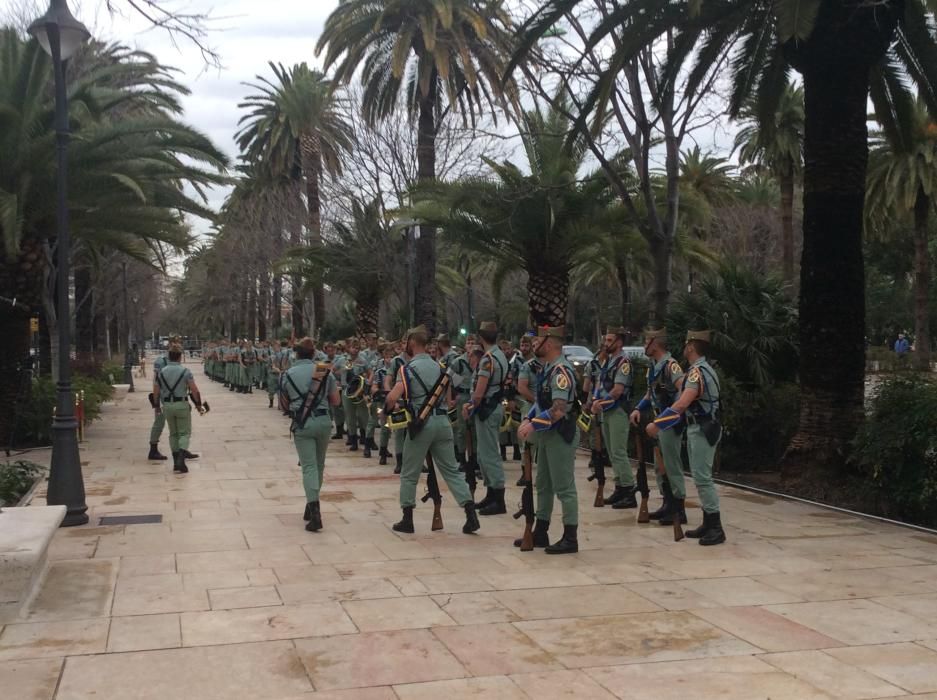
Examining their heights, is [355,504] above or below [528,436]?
below

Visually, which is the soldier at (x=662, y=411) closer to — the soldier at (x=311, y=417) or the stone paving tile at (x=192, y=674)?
the soldier at (x=311, y=417)

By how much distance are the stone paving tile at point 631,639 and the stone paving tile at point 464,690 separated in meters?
0.49

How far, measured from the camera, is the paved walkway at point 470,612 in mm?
5078

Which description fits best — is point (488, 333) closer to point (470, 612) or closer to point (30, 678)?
point (470, 612)

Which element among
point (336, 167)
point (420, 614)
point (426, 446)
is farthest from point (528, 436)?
point (336, 167)

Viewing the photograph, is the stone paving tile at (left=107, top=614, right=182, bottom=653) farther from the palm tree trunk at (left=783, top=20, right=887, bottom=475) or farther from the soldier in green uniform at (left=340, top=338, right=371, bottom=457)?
the soldier in green uniform at (left=340, top=338, right=371, bottom=457)

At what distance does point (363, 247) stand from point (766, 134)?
14.8 m

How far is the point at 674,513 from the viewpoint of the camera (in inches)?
354

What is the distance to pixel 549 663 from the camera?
17.6 feet

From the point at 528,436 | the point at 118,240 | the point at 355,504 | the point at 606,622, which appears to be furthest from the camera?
the point at 118,240

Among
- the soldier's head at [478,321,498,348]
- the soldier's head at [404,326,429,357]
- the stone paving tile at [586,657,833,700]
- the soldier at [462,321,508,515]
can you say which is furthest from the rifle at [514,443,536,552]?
the stone paving tile at [586,657,833,700]

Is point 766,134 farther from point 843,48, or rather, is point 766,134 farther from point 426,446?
point 426,446

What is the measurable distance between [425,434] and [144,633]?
339cm

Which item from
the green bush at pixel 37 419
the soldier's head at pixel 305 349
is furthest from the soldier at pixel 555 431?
the green bush at pixel 37 419
